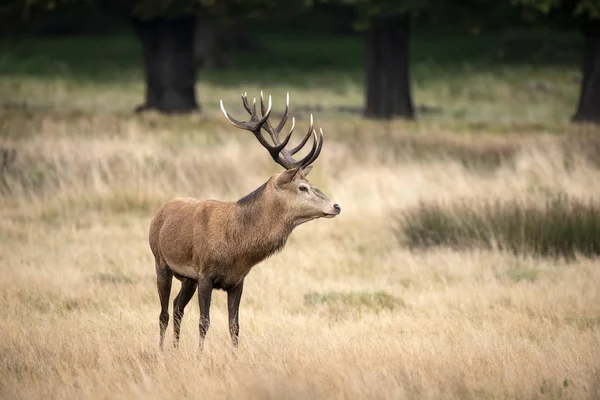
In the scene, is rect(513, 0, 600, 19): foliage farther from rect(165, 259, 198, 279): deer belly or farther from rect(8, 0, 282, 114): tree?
rect(165, 259, 198, 279): deer belly

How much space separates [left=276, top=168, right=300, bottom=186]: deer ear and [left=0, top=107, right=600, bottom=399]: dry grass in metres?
1.21

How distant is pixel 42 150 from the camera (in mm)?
18625

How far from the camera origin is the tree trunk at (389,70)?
3019cm

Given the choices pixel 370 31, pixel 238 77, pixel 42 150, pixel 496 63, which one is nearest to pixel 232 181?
pixel 42 150

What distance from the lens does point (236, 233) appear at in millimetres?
8789

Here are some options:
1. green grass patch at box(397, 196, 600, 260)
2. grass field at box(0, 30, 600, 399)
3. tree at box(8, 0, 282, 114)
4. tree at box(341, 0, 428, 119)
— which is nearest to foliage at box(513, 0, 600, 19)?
grass field at box(0, 30, 600, 399)

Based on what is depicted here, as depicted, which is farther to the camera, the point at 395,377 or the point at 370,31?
the point at 370,31

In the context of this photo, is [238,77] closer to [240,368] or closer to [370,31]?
[370,31]

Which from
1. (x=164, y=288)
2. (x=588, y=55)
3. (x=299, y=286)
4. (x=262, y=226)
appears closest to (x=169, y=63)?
(x=588, y=55)

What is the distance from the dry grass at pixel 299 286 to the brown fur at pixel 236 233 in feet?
1.57

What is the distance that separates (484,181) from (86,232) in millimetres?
5790

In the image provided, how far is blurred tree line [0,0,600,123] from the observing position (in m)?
26.7

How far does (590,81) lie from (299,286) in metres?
18.1

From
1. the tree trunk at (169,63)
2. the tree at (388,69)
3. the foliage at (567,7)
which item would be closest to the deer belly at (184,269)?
the foliage at (567,7)
